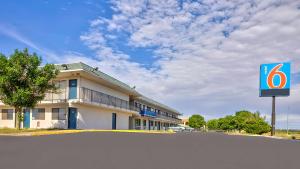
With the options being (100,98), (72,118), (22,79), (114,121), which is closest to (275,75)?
(114,121)

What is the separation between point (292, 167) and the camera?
28.7ft

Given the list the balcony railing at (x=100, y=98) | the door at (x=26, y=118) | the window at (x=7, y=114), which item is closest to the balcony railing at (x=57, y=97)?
the balcony railing at (x=100, y=98)

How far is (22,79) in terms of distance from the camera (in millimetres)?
27641

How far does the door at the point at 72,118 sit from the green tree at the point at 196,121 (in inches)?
3378

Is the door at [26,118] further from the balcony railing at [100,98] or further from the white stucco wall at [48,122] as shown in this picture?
the balcony railing at [100,98]

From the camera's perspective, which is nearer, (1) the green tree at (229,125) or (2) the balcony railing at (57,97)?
(2) the balcony railing at (57,97)

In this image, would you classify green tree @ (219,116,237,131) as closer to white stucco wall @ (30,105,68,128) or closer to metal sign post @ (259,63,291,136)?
metal sign post @ (259,63,291,136)

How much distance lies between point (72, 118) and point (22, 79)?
26.2 feet

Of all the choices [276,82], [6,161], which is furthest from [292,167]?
[276,82]

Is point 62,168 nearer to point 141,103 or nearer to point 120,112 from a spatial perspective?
point 120,112

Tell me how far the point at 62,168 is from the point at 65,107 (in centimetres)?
2700

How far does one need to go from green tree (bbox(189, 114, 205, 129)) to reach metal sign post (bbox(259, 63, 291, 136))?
72995 millimetres

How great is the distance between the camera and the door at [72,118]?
33375 mm

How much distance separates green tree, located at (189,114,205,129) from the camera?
→ 376 ft
